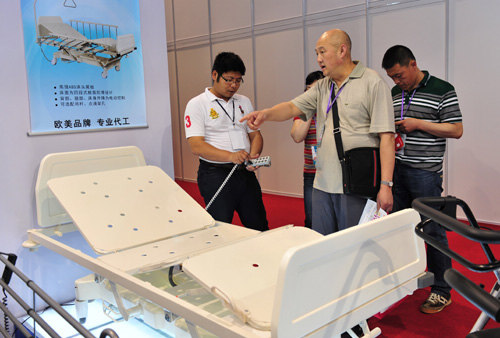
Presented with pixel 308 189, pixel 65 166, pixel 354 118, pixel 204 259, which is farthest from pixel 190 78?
pixel 204 259

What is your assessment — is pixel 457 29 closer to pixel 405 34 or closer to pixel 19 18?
pixel 405 34

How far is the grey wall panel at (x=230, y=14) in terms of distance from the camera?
21.8ft

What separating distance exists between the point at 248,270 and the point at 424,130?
1.51m

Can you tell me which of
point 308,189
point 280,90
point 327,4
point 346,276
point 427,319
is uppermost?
point 327,4

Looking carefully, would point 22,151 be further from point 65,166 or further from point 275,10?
point 275,10

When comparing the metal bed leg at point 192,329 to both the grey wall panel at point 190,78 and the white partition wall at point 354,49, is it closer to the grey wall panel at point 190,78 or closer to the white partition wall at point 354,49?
the white partition wall at point 354,49

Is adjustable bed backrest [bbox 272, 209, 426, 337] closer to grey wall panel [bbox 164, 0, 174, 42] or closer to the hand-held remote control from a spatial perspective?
the hand-held remote control

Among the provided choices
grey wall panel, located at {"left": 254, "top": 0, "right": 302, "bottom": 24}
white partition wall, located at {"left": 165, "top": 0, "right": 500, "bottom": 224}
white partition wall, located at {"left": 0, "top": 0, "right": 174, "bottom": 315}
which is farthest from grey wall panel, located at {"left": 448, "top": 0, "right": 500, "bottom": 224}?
white partition wall, located at {"left": 0, "top": 0, "right": 174, "bottom": 315}

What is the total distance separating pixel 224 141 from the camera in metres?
3.02

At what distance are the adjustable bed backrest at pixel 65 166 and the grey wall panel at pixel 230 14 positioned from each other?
13.6 feet

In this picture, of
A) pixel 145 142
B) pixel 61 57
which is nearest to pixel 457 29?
pixel 145 142

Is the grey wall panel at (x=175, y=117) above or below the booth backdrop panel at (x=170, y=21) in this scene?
below

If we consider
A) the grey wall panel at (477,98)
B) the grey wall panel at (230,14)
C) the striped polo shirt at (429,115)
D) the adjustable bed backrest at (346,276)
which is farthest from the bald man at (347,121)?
the grey wall panel at (230,14)

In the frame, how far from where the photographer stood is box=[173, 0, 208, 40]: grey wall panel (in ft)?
24.1
